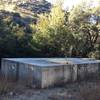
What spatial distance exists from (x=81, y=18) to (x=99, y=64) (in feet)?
20.3

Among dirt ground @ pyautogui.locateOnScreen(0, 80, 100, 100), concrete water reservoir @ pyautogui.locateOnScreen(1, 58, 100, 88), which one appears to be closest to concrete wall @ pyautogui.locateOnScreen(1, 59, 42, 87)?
concrete water reservoir @ pyautogui.locateOnScreen(1, 58, 100, 88)

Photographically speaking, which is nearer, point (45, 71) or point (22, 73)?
point (45, 71)

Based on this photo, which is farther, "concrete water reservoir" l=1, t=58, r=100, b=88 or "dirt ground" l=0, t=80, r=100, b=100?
"concrete water reservoir" l=1, t=58, r=100, b=88

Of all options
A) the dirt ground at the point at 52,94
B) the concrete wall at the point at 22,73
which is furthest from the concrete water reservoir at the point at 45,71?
the dirt ground at the point at 52,94

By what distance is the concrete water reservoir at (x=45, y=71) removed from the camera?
12.4 metres

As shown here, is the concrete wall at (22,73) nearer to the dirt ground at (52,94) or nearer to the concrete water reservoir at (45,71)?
the concrete water reservoir at (45,71)

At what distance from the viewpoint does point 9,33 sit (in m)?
19.2

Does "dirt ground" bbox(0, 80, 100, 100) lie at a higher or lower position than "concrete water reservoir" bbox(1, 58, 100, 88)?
lower

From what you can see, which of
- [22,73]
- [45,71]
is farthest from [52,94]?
[22,73]

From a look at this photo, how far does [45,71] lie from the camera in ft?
40.4

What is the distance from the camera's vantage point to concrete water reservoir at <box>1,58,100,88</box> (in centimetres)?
1241

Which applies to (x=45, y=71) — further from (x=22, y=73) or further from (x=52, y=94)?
(x=22, y=73)

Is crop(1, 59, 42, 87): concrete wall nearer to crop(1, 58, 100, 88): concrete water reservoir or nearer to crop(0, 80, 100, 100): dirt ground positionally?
crop(1, 58, 100, 88): concrete water reservoir

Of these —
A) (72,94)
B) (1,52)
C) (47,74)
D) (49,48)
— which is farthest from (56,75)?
(49,48)
